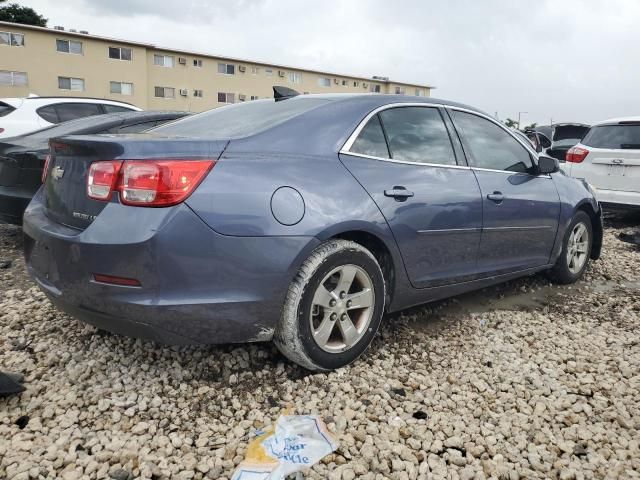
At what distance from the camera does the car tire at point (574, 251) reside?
427 cm

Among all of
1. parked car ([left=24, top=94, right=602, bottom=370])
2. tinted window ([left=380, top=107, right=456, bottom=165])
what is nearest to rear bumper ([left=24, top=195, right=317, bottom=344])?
parked car ([left=24, top=94, right=602, bottom=370])

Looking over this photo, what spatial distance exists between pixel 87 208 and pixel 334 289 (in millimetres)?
1221

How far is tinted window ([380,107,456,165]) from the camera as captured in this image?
2.93 meters

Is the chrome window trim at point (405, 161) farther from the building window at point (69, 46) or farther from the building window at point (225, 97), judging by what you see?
the building window at point (225, 97)

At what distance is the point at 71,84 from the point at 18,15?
1410cm

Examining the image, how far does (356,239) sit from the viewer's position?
2.66 metres

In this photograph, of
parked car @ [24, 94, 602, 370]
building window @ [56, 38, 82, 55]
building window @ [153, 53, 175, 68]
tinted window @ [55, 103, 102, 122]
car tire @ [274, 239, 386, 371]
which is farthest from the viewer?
building window @ [153, 53, 175, 68]

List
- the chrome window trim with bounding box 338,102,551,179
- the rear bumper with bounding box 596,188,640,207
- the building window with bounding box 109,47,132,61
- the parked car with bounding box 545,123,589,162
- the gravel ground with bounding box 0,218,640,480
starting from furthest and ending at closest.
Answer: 1. the building window with bounding box 109,47,132,61
2. the parked car with bounding box 545,123,589,162
3. the rear bumper with bounding box 596,188,640,207
4. the chrome window trim with bounding box 338,102,551,179
5. the gravel ground with bounding box 0,218,640,480

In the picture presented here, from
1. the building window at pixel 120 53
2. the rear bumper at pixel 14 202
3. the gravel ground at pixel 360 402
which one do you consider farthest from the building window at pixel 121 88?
the gravel ground at pixel 360 402

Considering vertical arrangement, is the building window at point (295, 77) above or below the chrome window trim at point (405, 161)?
above

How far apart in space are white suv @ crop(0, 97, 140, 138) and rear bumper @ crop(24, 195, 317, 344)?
5231 mm

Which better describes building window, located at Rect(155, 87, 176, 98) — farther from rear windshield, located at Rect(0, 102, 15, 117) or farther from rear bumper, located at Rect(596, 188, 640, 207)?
rear bumper, located at Rect(596, 188, 640, 207)

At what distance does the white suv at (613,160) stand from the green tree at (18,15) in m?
43.1

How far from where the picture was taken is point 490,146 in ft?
11.8
